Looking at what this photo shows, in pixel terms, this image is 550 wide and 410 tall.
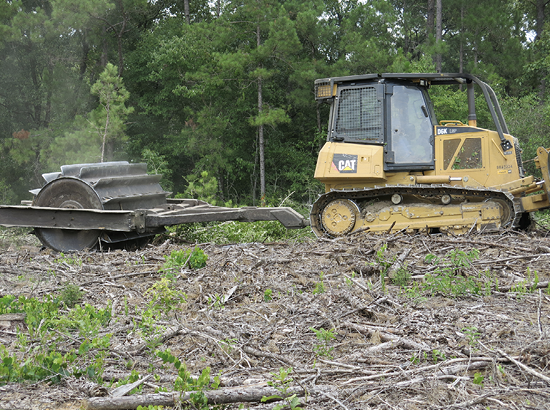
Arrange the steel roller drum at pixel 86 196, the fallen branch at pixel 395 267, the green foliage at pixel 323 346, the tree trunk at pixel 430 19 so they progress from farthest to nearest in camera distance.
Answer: the tree trunk at pixel 430 19
the steel roller drum at pixel 86 196
the fallen branch at pixel 395 267
the green foliage at pixel 323 346

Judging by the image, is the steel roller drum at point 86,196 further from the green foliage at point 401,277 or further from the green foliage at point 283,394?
the green foliage at point 283,394

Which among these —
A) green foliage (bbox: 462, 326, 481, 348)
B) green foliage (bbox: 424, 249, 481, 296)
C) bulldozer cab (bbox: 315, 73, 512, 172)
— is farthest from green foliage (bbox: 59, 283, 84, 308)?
bulldozer cab (bbox: 315, 73, 512, 172)

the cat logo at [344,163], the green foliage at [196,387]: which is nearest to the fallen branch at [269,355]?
the green foliage at [196,387]

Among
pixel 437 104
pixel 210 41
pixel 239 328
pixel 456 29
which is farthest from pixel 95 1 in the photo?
pixel 239 328

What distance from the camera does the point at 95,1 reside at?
21.6 m

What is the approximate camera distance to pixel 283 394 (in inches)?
111

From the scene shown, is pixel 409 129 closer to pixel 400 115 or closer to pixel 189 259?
pixel 400 115

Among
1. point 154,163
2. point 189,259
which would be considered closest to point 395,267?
point 189,259

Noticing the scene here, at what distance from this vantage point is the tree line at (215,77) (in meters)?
20.2

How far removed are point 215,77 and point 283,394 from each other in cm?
1929

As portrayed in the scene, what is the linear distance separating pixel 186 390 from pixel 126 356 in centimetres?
85

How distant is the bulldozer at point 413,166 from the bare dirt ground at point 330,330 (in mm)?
1750

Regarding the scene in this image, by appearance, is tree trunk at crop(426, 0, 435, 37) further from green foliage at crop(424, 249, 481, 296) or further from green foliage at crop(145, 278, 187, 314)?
green foliage at crop(145, 278, 187, 314)

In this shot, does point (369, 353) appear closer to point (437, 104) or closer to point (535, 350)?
point (535, 350)
